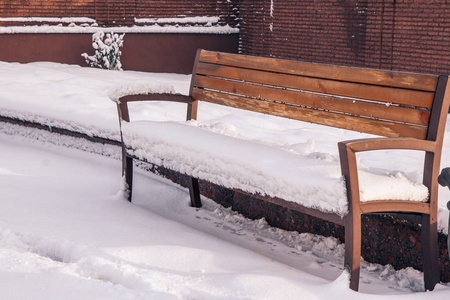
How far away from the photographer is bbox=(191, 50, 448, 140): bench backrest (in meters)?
3.19

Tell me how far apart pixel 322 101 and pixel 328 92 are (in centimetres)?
7

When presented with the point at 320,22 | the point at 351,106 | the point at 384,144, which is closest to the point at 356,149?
the point at 384,144

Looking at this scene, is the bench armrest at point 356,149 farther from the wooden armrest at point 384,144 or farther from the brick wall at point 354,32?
the brick wall at point 354,32

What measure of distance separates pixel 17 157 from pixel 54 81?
111 inches

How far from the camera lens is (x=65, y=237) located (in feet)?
11.9

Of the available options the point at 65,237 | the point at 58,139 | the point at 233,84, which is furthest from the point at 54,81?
the point at 65,237

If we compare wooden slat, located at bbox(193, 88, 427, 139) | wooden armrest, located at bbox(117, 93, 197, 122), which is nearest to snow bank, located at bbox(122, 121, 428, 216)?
wooden armrest, located at bbox(117, 93, 197, 122)

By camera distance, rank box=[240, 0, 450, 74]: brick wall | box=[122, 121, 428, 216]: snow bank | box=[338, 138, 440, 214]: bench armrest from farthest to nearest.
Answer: box=[240, 0, 450, 74]: brick wall → box=[122, 121, 428, 216]: snow bank → box=[338, 138, 440, 214]: bench armrest

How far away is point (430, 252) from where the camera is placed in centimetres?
309

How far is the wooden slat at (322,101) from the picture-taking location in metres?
3.26

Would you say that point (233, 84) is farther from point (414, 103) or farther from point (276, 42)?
point (276, 42)

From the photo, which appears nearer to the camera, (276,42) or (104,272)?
(104,272)

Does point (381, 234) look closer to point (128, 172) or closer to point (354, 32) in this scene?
point (128, 172)

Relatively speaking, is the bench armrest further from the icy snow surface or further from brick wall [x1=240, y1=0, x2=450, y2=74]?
brick wall [x1=240, y1=0, x2=450, y2=74]
